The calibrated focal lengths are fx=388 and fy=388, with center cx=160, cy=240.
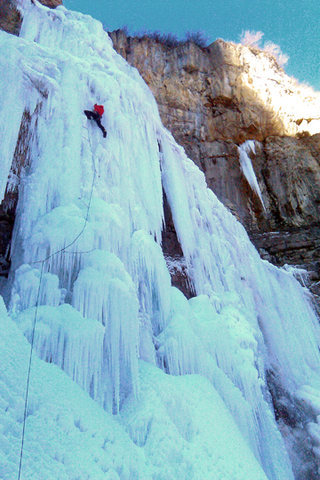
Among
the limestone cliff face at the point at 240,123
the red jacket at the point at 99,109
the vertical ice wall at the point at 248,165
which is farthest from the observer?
the vertical ice wall at the point at 248,165

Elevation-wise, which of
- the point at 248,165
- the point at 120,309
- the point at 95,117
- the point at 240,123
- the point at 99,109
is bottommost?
the point at 120,309

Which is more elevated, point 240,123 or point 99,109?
point 240,123

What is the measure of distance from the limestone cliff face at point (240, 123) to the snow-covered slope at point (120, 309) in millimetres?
3976

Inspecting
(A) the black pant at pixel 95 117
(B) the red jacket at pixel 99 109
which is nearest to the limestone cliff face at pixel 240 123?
(B) the red jacket at pixel 99 109

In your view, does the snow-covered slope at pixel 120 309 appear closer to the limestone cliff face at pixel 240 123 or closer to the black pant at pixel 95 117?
the black pant at pixel 95 117

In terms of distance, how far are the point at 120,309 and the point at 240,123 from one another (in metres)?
9.37

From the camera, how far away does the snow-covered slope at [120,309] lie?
2547 millimetres

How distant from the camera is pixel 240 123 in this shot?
37.4ft

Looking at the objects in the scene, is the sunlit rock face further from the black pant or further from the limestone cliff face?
the black pant

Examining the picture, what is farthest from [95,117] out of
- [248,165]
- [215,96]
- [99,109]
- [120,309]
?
[215,96]

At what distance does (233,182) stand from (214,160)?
85 cm

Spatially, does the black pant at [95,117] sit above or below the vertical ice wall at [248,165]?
below

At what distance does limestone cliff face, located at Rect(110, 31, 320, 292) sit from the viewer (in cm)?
1080

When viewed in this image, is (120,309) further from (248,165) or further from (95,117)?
(248,165)
